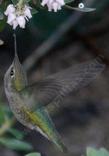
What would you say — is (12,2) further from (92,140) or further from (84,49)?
(84,49)

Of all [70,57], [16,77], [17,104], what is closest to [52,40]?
[70,57]

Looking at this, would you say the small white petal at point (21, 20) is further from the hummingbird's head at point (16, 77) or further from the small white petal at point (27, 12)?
the hummingbird's head at point (16, 77)

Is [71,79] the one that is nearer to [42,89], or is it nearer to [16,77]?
[42,89]

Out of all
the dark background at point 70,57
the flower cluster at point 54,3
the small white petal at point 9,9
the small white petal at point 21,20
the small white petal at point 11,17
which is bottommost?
the dark background at point 70,57

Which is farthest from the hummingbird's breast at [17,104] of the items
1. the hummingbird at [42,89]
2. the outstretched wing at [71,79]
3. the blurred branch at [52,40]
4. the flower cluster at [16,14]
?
the blurred branch at [52,40]

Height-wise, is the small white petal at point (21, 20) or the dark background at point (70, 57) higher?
the small white petal at point (21, 20)

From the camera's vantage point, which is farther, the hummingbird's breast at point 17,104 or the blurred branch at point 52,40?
the blurred branch at point 52,40
